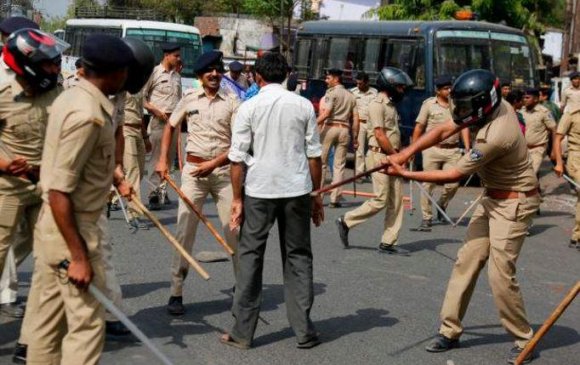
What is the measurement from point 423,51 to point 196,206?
10547 millimetres

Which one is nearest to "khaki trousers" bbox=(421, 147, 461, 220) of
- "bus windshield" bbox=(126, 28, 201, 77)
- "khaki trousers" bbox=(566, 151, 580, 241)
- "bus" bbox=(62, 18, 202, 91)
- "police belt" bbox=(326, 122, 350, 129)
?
"khaki trousers" bbox=(566, 151, 580, 241)

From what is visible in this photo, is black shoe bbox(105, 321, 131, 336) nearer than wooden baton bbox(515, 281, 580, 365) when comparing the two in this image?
No

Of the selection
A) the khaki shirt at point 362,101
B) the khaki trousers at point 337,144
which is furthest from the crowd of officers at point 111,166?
the khaki shirt at point 362,101

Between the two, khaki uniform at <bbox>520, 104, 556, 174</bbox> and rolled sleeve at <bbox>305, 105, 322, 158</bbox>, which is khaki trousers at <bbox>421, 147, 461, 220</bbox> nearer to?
khaki uniform at <bbox>520, 104, 556, 174</bbox>

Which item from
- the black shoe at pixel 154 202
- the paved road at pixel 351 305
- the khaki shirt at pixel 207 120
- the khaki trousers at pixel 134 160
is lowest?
the black shoe at pixel 154 202

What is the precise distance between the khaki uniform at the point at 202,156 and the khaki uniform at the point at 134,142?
3.19 metres

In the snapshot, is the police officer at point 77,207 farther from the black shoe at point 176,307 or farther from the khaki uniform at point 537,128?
the khaki uniform at point 537,128

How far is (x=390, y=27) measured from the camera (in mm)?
17969

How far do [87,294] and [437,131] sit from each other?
304cm

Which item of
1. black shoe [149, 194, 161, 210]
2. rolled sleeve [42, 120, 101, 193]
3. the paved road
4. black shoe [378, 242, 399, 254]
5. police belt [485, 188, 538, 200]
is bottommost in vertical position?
black shoe [149, 194, 161, 210]

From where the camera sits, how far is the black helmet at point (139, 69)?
538 centimetres

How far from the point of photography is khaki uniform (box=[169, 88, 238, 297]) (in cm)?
707

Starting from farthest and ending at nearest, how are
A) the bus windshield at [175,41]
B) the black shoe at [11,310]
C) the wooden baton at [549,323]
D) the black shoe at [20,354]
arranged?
the bus windshield at [175,41] → the black shoe at [11,310] → the black shoe at [20,354] → the wooden baton at [549,323]

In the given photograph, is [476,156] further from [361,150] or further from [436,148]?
[361,150]
